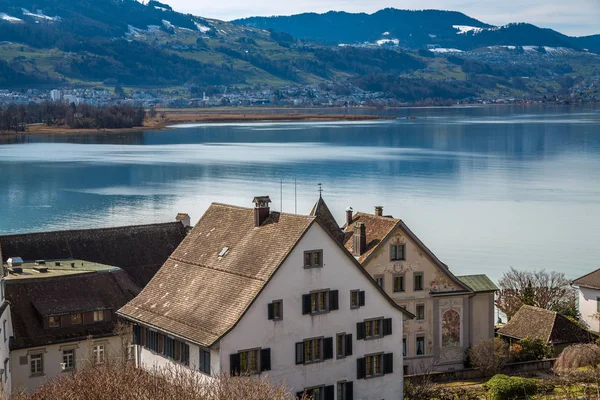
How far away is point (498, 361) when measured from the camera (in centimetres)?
3538

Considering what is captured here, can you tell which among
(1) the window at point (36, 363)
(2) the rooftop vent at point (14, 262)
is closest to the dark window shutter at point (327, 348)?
(1) the window at point (36, 363)

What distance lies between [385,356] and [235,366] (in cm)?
522

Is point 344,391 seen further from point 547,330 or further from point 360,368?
point 547,330

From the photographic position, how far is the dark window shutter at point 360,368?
28172mm

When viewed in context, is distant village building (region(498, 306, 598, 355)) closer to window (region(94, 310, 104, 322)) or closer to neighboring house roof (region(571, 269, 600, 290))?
neighboring house roof (region(571, 269, 600, 290))

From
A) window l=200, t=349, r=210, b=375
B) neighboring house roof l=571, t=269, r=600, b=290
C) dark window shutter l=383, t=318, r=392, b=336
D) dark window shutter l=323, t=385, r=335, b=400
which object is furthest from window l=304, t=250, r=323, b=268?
neighboring house roof l=571, t=269, r=600, b=290

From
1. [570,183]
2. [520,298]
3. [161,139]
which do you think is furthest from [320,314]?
[161,139]

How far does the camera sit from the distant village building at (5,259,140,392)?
30.1 meters

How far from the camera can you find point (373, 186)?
101 meters

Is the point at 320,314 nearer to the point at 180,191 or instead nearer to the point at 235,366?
the point at 235,366

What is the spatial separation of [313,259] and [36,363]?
367 inches

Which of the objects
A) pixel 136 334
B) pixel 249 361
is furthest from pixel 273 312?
pixel 136 334

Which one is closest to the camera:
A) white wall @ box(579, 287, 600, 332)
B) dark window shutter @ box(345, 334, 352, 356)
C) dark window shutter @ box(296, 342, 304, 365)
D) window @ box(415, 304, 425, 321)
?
dark window shutter @ box(296, 342, 304, 365)

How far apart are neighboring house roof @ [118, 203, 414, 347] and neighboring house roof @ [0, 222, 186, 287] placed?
30.2ft
